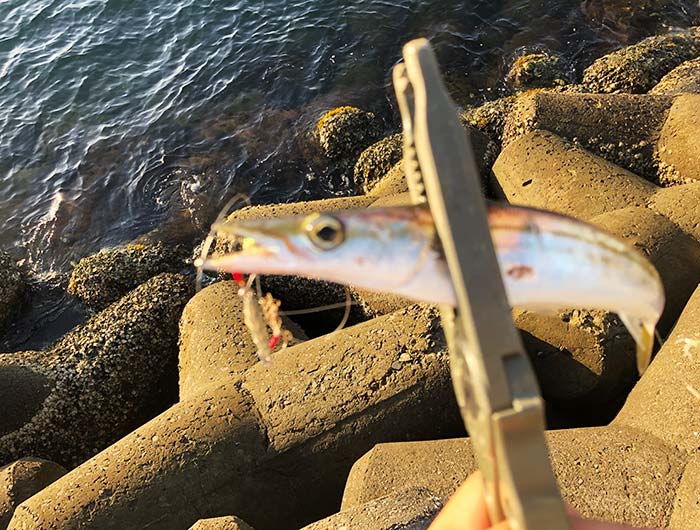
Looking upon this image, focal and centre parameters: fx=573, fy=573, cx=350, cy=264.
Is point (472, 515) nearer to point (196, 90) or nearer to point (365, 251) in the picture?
point (365, 251)

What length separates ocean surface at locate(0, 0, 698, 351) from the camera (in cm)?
1066

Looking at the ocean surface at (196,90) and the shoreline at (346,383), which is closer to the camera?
the shoreline at (346,383)

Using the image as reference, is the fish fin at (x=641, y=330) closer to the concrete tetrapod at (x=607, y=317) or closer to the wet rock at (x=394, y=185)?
the concrete tetrapod at (x=607, y=317)

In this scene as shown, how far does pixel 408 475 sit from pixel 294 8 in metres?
14.0

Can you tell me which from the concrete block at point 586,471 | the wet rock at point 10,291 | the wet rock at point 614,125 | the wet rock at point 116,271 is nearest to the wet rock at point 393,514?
the concrete block at point 586,471

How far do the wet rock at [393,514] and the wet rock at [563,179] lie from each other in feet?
10.4

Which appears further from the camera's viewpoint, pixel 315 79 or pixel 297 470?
pixel 315 79

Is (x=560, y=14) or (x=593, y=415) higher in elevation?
(x=560, y=14)

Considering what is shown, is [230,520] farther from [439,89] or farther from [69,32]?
[69,32]

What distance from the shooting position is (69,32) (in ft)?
49.9

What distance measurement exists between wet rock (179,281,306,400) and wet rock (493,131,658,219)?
2.83 meters

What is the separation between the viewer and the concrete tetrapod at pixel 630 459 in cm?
347

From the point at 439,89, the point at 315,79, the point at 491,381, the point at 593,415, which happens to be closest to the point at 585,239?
the point at 491,381

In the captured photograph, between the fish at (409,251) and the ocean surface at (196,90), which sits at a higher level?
the fish at (409,251)
